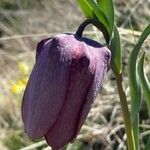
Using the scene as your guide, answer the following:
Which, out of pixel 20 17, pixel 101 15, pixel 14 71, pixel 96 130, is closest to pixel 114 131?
pixel 96 130

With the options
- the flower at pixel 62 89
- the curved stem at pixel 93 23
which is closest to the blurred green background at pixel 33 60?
the curved stem at pixel 93 23

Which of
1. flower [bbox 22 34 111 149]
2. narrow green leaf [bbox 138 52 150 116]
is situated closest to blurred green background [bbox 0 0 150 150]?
narrow green leaf [bbox 138 52 150 116]

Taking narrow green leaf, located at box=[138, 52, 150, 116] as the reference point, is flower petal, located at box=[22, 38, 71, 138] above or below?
above

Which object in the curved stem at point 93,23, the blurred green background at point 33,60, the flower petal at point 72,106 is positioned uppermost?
the curved stem at point 93,23

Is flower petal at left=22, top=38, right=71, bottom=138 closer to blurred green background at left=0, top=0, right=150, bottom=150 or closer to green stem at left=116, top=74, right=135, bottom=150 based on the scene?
green stem at left=116, top=74, right=135, bottom=150

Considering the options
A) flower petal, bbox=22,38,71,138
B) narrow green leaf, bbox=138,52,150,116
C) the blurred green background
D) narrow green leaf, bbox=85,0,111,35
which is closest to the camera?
flower petal, bbox=22,38,71,138

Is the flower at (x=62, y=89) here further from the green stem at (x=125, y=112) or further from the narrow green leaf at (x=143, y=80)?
the narrow green leaf at (x=143, y=80)
